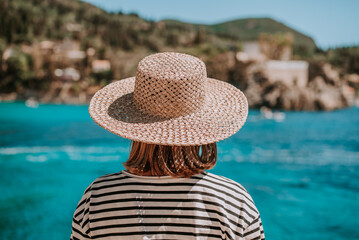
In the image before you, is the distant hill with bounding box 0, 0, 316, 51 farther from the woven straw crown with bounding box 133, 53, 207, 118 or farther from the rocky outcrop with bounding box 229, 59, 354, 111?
the woven straw crown with bounding box 133, 53, 207, 118

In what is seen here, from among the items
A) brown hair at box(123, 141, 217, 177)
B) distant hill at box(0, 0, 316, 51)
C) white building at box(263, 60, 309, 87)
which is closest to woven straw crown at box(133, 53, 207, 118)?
brown hair at box(123, 141, 217, 177)

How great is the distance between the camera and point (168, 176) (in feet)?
3.50

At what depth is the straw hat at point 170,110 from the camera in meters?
1.10

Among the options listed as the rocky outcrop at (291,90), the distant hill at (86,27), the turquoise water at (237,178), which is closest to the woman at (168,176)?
the turquoise water at (237,178)

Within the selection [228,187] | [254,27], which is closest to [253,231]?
[228,187]

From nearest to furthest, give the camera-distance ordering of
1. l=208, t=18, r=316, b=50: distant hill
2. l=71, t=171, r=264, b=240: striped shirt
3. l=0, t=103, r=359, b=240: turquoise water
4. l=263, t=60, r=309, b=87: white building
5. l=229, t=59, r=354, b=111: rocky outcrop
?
l=71, t=171, r=264, b=240: striped shirt → l=0, t=103, r=359, b=240: turquoise water → l=229, t=59, r=354, b=111: rocky outcrop → l=263, t=60, r=309, b=87: white building → l=208, t=18, r=316, b=50: distant hill

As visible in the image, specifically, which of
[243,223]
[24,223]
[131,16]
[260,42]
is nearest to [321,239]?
[24,223]

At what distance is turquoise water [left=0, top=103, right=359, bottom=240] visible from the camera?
268 inches

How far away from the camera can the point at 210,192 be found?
1057 mm

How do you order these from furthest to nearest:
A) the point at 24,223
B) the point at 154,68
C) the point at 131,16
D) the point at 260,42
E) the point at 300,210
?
1. the point at 131,16
2. the point at 260,42
3. the point at 300,210
4. the point at 24,223
5. the point at 154,68

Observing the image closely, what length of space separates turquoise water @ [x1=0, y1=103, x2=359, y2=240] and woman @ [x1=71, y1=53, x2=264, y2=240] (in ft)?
19.2

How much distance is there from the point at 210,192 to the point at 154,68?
1.49 feet

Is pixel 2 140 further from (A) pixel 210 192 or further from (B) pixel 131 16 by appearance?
(B) pixel 131 16

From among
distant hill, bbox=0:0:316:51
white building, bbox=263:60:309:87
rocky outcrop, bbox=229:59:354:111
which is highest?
distant hill, bbox=0:0:316:51
